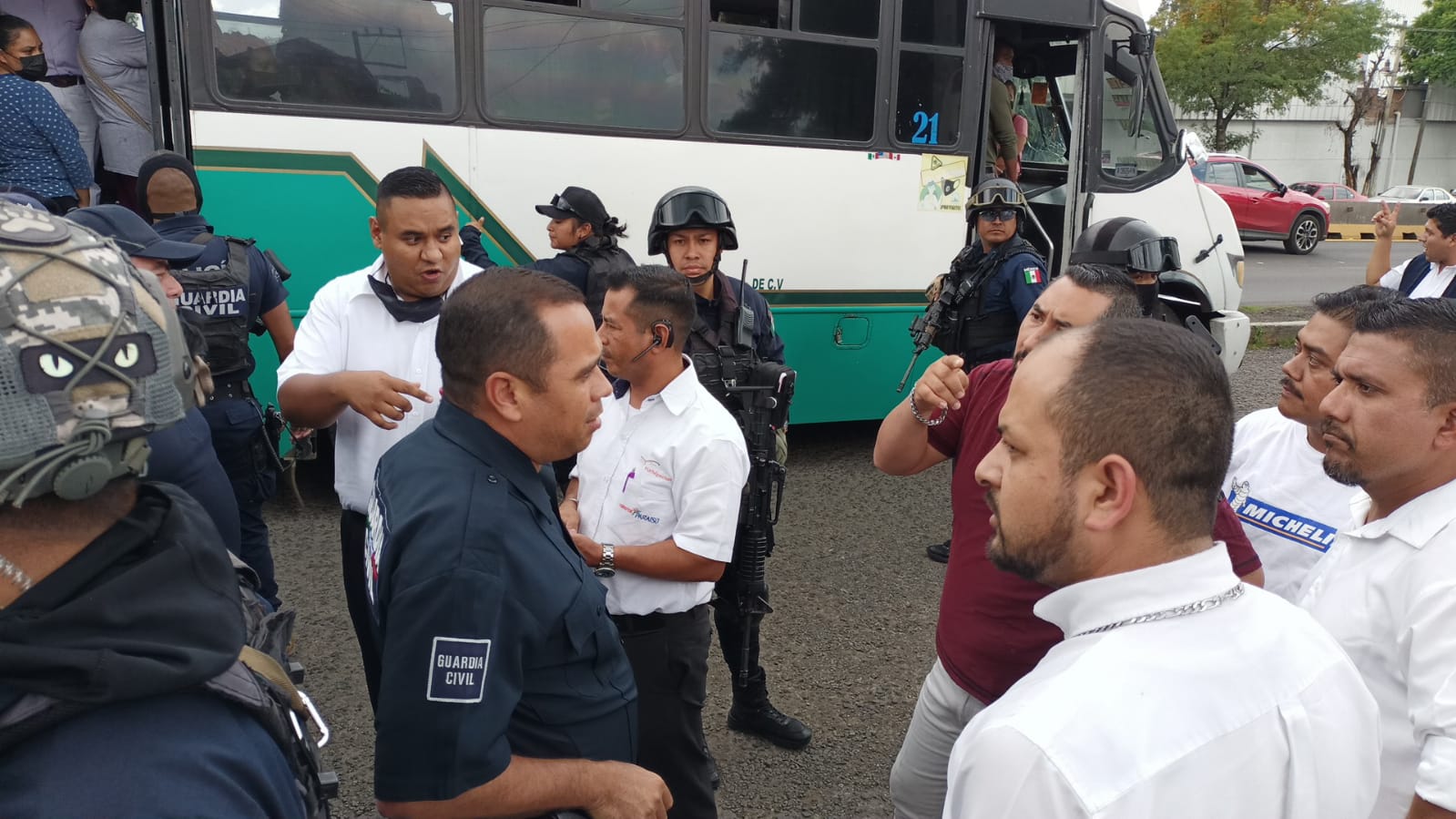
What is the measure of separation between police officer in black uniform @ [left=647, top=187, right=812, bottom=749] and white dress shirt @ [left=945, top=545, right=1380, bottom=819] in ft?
7.87

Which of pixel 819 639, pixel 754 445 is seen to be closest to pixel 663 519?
pixel 754 445

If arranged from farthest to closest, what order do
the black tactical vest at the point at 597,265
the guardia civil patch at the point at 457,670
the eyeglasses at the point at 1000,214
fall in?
1. the eyeglasses at the point at 1000,214
2. the black tactical vest at the point at 597,265
3. the guardia civil patch at the point at 457,670

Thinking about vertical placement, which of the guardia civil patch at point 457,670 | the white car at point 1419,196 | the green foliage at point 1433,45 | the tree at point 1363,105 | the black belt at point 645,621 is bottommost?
the black belt at point 645,621

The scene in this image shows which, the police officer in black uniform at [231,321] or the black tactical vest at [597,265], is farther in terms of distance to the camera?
the black tactical vest at [597,265]

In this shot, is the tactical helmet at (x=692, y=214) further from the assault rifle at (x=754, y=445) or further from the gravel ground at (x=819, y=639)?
the gravel ground at (x=819, y=639)

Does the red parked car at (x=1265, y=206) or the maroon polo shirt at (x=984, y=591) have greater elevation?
the red parked car at (x=1265, y=206)

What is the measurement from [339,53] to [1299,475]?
4.92 m

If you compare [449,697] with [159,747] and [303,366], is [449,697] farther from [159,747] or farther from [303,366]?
[303,366]

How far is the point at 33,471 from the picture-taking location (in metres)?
0.98

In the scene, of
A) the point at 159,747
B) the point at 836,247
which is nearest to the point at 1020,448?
the point at 159,747

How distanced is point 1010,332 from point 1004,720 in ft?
14.2

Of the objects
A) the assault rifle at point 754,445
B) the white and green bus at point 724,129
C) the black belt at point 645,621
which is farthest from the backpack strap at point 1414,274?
the black belt at point 645,621

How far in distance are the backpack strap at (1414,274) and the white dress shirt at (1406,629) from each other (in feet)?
14.8

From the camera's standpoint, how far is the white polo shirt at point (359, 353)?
10.1 feet
